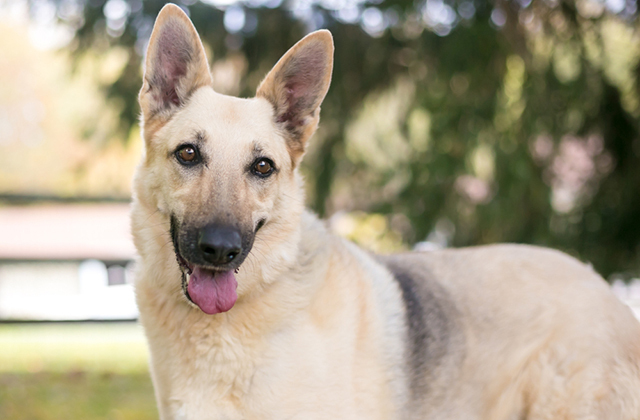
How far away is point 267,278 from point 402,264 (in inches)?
38.5

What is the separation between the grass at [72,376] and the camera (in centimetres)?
543

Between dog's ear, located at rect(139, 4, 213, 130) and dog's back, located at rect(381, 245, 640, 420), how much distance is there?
61.1 inches

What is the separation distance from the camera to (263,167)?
285cm

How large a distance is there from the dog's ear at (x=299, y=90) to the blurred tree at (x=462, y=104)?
295 cm

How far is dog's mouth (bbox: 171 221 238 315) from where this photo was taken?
8.31ft

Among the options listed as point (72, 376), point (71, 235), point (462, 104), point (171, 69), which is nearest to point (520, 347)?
point (171, 69)

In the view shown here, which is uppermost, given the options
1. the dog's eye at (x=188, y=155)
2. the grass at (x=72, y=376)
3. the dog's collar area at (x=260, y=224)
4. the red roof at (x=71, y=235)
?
the dog's eye at (x=188, y=155)

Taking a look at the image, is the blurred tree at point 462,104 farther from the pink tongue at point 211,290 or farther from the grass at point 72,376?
the pink tongue at point 211,290

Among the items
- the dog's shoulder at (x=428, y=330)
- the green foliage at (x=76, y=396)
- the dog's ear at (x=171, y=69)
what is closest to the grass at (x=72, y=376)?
the green foliage at (x=76, y=396)

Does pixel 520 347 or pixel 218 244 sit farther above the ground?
pixel 218 244

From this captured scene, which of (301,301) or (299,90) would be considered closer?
(301,301)

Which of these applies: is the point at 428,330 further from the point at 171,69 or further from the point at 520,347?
the point at 171,69

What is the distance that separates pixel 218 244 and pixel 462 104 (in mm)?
4039

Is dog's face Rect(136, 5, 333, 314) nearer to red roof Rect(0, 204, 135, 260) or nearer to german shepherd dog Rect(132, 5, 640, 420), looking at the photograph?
german shepherd dog Rect(132, 5, 640, 420)
